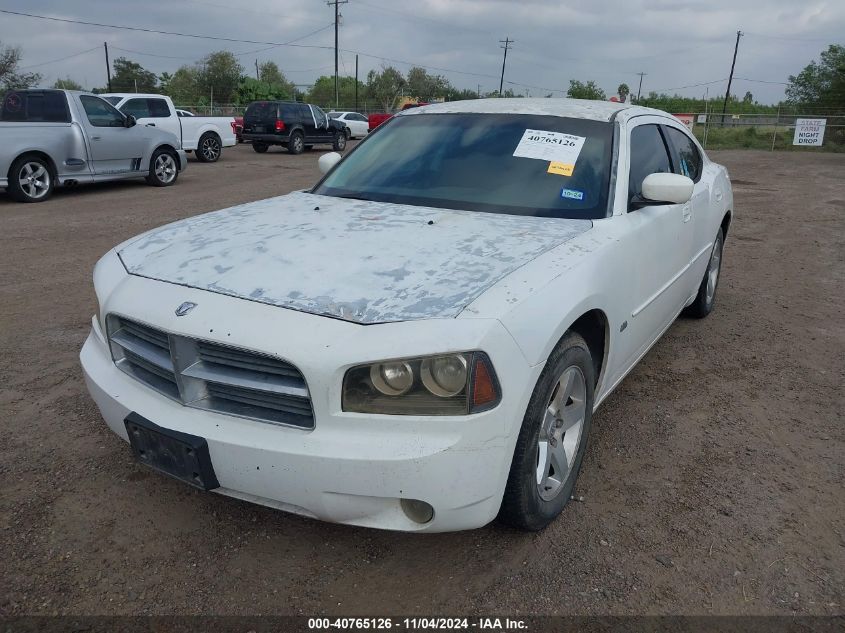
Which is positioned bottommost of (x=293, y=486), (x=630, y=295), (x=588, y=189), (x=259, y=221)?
(x=293, y=486)

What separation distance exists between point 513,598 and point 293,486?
2.84 ft

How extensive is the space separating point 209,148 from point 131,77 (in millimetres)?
54929

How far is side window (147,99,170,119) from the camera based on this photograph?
16.0 meters

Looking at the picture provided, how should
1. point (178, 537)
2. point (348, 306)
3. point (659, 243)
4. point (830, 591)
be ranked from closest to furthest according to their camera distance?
point (348, 306)
point (830, 591)
point (178, 537)
point (659, 243)

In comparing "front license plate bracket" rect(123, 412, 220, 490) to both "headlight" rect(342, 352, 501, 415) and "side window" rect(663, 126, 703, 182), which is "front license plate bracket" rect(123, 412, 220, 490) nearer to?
"headlight" rect(342, 352, 501, 415)

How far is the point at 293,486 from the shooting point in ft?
6.97

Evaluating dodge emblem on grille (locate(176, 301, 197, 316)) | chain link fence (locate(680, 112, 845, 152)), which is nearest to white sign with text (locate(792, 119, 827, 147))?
chain link fence (locate(680, 112, 845, 152))

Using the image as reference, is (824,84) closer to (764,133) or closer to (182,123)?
(764,133)

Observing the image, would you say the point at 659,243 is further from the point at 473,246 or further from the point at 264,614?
the point at 264,614

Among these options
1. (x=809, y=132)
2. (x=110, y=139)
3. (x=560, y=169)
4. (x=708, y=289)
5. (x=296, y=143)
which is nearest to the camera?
(x=560, y=169)

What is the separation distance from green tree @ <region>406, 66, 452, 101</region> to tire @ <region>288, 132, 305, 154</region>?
188ft

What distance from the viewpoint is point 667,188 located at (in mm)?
3203

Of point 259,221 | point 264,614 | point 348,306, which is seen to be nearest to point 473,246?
point 348,306

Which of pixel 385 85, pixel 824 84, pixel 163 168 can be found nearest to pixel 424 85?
pixel 385 85
